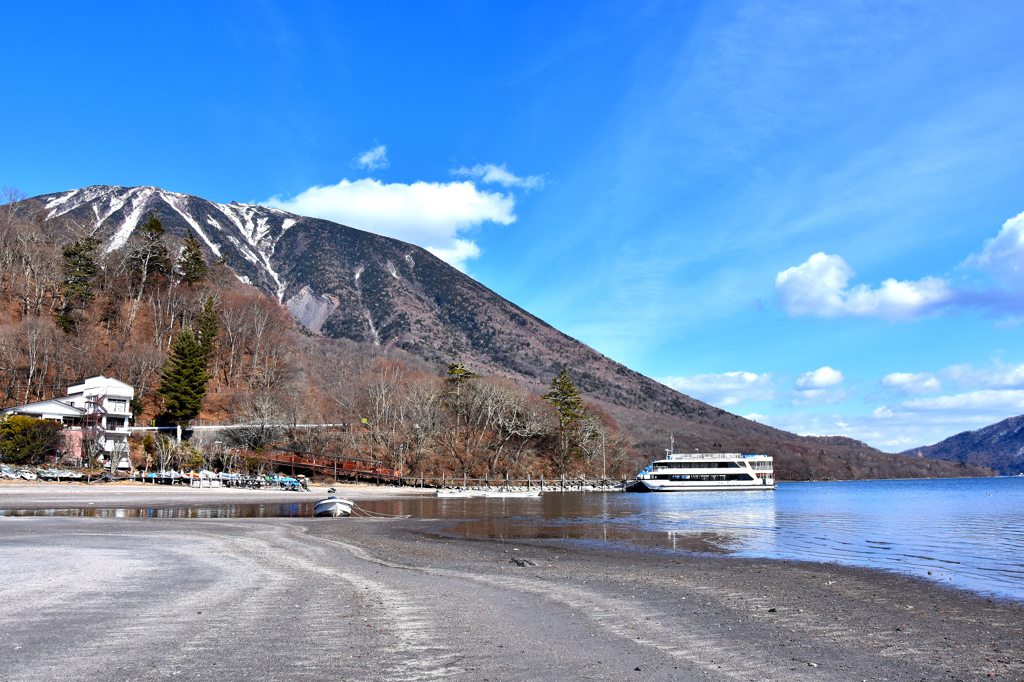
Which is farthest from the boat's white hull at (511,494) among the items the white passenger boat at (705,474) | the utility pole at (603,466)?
the utility pole at (603,466)

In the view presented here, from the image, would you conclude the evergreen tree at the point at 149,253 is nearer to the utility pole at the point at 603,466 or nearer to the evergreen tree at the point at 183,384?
the evergreen tree at the point at 183,384

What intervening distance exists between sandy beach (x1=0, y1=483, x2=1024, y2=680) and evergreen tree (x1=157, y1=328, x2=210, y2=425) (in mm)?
44792

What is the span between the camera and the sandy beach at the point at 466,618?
677cm

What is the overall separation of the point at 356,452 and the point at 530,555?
185 feet

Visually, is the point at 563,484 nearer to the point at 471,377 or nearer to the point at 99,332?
the point at 471,377

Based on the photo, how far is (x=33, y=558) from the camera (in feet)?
43.0

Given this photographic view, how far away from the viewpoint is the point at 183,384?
58469mm

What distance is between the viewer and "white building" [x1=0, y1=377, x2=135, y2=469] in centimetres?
5128

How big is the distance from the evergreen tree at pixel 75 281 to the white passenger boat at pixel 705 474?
7263 centimetres

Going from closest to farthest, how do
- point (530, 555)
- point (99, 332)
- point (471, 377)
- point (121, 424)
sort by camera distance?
point (530, 555), point (121, 424), point (99, 332), point (471, 377)

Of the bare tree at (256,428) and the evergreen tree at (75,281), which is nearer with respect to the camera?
the bare tree at (256,428)

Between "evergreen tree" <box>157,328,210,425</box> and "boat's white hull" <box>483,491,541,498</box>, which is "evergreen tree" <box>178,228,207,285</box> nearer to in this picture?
"evergreen tree" <box>157,328,210,425</box>

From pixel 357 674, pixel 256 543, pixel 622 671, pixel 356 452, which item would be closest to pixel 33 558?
pixel 256 543

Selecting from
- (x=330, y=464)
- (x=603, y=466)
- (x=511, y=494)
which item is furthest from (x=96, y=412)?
(x=603, y=466)
